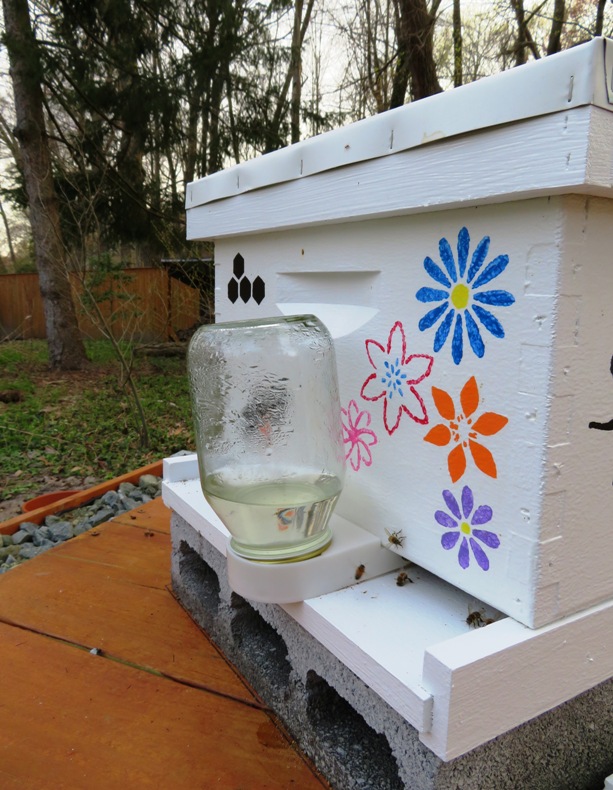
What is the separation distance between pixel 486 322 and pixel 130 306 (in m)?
7.76

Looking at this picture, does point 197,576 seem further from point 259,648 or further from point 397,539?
point 397,539

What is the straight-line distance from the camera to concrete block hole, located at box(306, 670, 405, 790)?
0.78m

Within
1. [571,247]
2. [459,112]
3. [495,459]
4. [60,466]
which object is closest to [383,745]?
[495,459]

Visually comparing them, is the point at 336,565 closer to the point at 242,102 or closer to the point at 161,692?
the point at 161,692

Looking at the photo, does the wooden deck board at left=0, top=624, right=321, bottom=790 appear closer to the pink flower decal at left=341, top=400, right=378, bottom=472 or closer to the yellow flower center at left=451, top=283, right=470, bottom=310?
the pink flower decal at left=341, top=400, right=378, bottom=472

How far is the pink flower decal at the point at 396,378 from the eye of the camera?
32.0 inches

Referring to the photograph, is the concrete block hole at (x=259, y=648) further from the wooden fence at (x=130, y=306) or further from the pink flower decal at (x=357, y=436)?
the wooden fence at (x=130, y=306)

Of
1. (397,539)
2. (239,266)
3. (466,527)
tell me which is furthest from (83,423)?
(466,527)

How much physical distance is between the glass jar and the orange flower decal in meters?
0.18

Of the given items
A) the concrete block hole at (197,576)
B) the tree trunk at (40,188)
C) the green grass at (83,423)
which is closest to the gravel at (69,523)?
the concrete block hole at (197,576)

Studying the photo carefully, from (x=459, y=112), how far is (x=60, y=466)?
3.34 metres

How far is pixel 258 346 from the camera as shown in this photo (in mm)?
859

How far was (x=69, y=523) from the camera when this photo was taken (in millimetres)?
2113

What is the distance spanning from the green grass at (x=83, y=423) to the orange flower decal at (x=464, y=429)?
9.43 ft
